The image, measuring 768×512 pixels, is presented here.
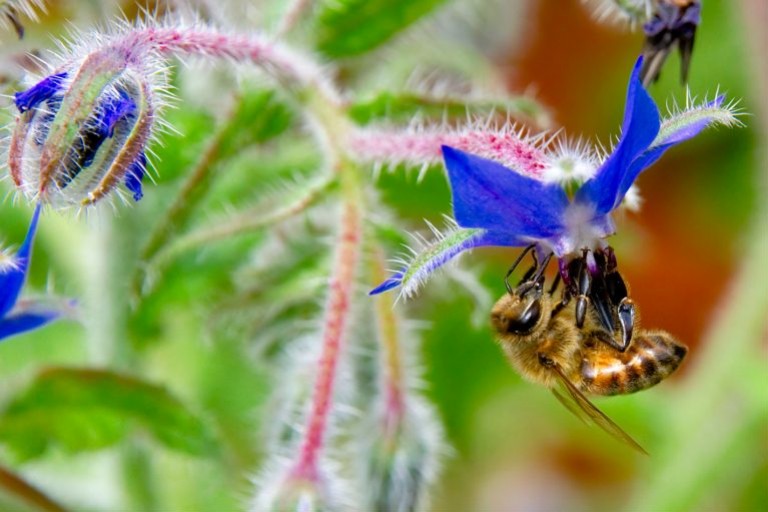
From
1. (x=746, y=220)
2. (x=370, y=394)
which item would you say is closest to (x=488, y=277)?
(x=370, y=394)

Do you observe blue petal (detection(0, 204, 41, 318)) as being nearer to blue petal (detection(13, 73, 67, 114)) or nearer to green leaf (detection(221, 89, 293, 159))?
blue petal (detection(13, 73, 67, 114))

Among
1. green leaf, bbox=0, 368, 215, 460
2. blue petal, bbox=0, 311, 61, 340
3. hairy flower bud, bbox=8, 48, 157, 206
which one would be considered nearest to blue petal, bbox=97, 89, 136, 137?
hairy flower bud, bbox=8, 48, 157, 206

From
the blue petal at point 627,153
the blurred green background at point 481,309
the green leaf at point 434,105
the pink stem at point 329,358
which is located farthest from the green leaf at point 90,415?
the blue petal at point 627,153

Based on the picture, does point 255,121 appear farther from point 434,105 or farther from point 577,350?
point 577,350

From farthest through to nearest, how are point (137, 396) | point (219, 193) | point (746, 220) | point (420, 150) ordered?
1. point (746, 220)
2. point (219, 193)
3. point (137, 396)
4. point (420, 150)

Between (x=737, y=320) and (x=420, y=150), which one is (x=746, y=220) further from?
(x=420, y=150)

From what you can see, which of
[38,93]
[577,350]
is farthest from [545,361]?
[38,93]
